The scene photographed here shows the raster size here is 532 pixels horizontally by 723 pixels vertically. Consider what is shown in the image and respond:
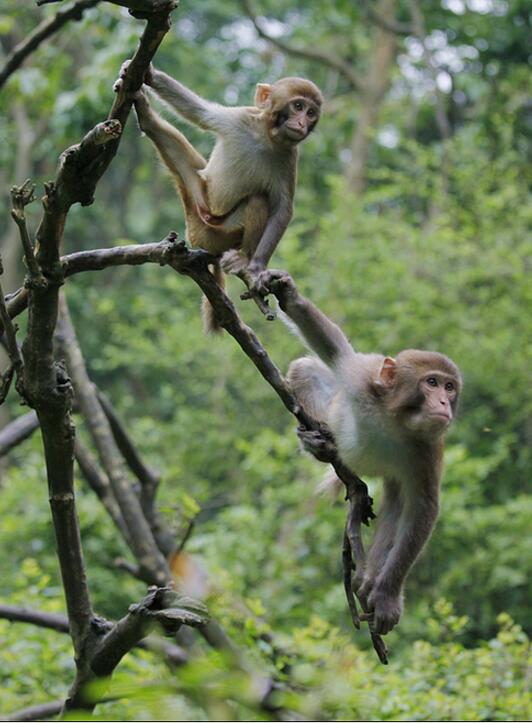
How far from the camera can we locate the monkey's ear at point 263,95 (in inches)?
196

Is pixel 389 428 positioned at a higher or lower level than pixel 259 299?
lower

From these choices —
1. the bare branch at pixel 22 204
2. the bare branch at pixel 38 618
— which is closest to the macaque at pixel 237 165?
the bare branch at pixel 22 204

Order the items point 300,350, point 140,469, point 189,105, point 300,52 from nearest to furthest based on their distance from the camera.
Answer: point 189,105 → point 140,469 → point 300,350 → point 300,52

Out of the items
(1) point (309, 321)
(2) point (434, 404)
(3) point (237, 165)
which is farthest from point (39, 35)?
(2) point (434, 404)

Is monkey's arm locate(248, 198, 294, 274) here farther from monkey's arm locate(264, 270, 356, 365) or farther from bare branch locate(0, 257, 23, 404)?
bare branch locate(0, 257, 23, 404)

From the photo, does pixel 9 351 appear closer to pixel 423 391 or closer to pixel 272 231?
pixel 272 231

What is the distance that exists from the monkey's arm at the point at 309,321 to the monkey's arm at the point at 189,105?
102 cm

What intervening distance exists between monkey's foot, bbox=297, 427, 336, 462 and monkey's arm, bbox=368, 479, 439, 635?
395 millimetres

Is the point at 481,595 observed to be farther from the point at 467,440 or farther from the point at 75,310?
the point at 75,310

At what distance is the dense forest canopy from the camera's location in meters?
6.25

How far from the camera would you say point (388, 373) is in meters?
4.39

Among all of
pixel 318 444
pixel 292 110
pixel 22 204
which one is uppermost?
pixel 292 110

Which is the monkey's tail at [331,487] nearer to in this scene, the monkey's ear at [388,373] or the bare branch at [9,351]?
the monkey's ear at [388,373]

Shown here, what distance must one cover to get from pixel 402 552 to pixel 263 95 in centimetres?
231
